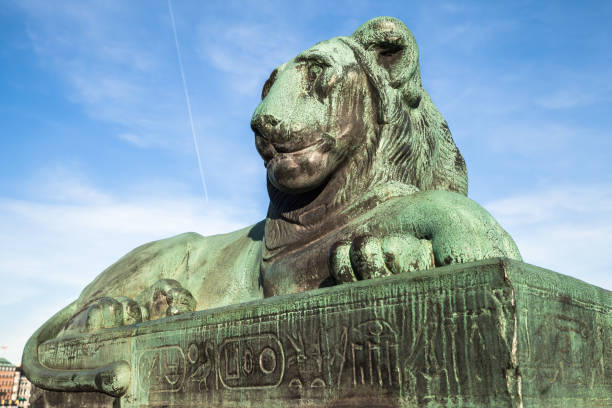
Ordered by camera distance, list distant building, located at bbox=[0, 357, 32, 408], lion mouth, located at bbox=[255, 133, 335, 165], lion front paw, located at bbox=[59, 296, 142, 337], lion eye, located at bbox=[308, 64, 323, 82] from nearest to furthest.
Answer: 1. lion mouth, located at bbox=[255, 133, 335, 165]
2. lion eye, located at bbox=[308, 64, 323, 82]
3. lion front paw, located at bbox=[59, 296, 142, 337]
4. distant building, located at bbox=[0, 357, 32, 408]

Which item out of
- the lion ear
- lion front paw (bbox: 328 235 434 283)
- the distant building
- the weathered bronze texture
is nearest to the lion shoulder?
the weathered bronze texture

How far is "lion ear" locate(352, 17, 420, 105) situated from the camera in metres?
3.72

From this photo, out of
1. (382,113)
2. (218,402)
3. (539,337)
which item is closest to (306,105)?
(382,113)

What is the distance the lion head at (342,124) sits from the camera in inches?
142

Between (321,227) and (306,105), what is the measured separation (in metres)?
0.72

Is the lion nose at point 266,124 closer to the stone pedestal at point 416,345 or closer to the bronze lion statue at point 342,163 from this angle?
the bronze lion statue at point 342,163

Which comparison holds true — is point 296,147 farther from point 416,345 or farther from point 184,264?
point 184,264

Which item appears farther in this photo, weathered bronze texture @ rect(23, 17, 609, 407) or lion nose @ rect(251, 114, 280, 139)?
lion nose @ rect(251, 114, 280, 139)

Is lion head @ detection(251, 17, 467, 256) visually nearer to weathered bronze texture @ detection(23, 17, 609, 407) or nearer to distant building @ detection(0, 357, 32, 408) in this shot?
weathered bronze texture @ detection(23, 17, 609, 407)

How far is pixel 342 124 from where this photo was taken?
3670mm

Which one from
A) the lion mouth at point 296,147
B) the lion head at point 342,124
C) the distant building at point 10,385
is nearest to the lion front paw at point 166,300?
the lion head at point 342,124

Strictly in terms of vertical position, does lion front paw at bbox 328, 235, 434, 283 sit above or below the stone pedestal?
above

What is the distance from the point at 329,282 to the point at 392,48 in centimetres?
147

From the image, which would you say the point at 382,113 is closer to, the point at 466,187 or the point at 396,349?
the point at 466,187
